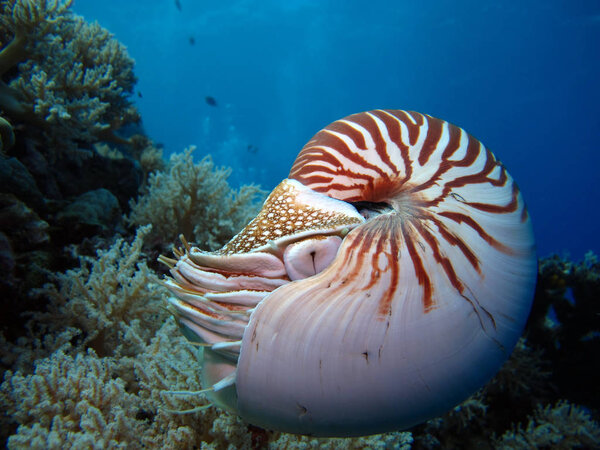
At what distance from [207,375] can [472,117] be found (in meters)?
50.1

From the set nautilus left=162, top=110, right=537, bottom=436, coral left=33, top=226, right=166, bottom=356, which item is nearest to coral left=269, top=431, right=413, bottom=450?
nautilus left=162, top=110, right=537, bottom=436

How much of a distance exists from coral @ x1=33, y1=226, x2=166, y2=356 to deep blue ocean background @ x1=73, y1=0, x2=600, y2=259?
32.2m

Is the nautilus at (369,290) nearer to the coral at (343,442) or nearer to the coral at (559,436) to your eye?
the coral at (343,442)

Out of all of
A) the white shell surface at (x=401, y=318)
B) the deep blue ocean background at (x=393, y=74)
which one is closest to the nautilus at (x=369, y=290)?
the white shell surface at (x=401, y=318)

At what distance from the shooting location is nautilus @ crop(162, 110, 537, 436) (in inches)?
41.3

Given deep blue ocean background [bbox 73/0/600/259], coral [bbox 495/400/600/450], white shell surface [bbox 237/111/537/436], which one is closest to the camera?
white shell surface [bbox 237/111/537/436]

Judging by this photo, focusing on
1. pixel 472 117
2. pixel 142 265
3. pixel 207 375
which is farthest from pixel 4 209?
pixel 472 117

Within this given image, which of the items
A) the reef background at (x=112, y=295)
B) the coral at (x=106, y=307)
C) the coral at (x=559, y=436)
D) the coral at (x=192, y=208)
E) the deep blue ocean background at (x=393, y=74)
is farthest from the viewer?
the deep blue ocean background at (x=393, y=74)

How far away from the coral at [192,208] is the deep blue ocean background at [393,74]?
30778 mm

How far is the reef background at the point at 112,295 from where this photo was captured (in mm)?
1590

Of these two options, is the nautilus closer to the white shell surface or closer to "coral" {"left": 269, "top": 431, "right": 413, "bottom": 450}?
the white shell surface

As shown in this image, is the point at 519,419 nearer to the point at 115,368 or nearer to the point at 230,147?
the point at 115,368

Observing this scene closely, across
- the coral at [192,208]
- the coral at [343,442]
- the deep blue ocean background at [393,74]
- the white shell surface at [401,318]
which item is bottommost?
the coral at [343,442]

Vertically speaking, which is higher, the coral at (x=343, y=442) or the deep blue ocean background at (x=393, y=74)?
the deep blue ocean background at (x=393, y=74)
